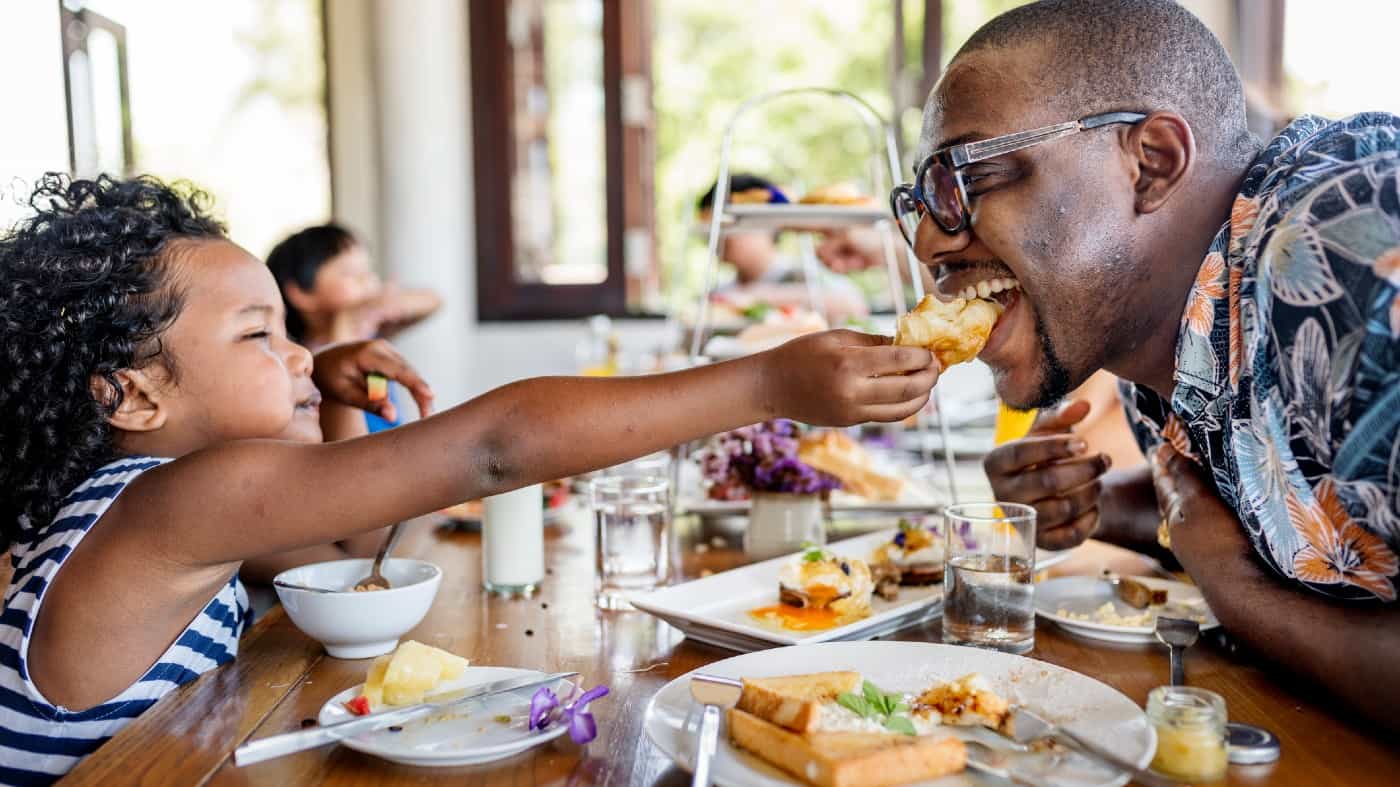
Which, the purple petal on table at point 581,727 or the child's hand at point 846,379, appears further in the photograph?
the child's hand at point 846,379

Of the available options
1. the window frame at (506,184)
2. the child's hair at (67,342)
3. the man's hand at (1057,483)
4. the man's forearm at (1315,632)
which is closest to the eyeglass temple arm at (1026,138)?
the man's hand at (1057,483)

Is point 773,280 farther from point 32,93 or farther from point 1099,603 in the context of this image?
point 1099,603

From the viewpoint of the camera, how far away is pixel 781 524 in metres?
2.45

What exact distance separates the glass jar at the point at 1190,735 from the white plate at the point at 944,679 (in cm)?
2

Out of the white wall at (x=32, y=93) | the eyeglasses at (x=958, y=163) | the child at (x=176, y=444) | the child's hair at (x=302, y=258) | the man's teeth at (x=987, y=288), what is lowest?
the child at (x=176, y=444)

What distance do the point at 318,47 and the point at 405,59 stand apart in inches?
29.0

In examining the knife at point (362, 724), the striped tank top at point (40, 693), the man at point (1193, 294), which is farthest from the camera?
the striped tank top at point (40, 693)

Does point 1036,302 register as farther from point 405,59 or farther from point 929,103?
point 405,59

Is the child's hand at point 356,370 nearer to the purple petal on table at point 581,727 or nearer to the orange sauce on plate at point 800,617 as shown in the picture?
the orange sauce on plate at point 800,617

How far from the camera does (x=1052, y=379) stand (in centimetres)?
200

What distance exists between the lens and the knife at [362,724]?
A: 1.26 metres

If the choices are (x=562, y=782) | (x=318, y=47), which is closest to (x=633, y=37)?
(x=318, y=47)

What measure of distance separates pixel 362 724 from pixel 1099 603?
127cm

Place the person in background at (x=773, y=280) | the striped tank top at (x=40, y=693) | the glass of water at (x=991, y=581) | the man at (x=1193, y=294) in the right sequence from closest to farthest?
the man at (x=1193, y=294)
the striped tank top at (x=40, y=693)
the glass of water at (x=991, y=581)
the person in background at (x=773, y=280)
